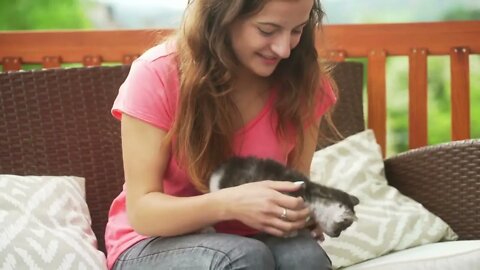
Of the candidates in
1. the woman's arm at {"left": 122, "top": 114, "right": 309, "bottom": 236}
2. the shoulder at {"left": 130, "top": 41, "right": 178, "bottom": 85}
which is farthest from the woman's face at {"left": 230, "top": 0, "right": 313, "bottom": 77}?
the woman's arm at {"left": 122, "top": 114, "right": 309, "bottom": 236}

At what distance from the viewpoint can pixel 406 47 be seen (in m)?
2.48

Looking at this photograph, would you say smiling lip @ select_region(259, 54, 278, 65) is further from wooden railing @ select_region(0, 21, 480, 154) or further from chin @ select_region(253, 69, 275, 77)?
wooden railing @ select_region(0, 21, 480, 154)

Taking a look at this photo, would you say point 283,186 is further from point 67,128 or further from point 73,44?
point 73,44

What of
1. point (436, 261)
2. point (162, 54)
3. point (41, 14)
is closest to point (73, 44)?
point (41, 14)

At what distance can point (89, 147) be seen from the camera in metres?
2.12

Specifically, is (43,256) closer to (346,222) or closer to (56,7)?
(346,222)

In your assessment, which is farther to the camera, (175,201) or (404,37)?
(404,37)

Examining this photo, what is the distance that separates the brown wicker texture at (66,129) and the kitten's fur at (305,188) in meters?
0.65

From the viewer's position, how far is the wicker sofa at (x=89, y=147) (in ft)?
6.81

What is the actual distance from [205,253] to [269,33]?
1.43ft

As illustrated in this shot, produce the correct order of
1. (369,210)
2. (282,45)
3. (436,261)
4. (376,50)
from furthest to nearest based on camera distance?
(376,50), (369,210), (436,261), (282,45)

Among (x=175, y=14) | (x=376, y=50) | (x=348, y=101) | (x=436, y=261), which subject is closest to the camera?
(x=436, y=261)

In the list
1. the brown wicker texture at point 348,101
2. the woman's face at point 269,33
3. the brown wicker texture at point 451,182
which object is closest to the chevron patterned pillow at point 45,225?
the woman's face at point 269,33

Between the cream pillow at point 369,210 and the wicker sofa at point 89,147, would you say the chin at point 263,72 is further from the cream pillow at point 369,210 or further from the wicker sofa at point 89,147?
the wicker sofa at point 89,147
